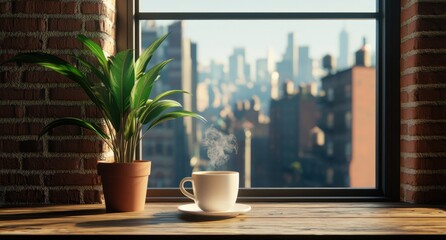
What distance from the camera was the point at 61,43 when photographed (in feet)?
5.76

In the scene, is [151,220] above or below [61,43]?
below

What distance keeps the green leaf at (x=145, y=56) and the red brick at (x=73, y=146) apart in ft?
1.14

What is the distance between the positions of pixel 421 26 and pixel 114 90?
1.19 metres

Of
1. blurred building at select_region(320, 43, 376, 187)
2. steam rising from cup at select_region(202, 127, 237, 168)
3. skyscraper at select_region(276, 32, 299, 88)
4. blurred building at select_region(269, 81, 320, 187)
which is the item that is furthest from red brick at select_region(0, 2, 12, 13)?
blurred building at select_region(269, 81, 320, 187)

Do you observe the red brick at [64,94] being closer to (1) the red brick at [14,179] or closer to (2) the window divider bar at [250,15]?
(1) the red brick at [14,179]

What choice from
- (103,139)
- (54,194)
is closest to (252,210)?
(103,139)

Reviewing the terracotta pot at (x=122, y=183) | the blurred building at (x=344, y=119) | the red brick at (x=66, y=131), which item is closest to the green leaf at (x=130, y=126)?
the terracotta pot at (x=122, y=183)

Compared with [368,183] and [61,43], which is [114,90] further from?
[368,183]

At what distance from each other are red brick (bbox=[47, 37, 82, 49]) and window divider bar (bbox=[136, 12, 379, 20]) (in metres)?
0.31

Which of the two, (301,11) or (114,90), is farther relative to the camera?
(301,11)

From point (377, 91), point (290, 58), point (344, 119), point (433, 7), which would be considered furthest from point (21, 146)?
point (344, 119)

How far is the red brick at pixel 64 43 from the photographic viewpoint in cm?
175
